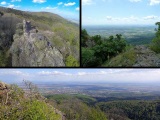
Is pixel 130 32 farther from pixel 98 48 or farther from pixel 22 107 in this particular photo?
pixel 22 107

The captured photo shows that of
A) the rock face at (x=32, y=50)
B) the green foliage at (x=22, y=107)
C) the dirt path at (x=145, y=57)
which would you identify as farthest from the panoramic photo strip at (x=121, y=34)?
the green foliage at (x=22, y=107)

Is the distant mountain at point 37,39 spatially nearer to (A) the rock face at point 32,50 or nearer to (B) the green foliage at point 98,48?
(A) the rock face at point 32,50

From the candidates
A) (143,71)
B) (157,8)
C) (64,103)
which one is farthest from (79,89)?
(157,8)

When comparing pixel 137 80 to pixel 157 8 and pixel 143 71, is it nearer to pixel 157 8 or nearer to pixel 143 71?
pixel 143 71

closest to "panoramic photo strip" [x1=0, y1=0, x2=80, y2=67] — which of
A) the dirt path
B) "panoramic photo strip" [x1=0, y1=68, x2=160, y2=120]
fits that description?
"panoramic photo strip" [x1=0, y1=68, x2=160, y2=120]

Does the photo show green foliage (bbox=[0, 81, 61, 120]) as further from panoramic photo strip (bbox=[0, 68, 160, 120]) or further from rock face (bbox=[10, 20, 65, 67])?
rock face (bbox=[10, 20, 65, 67])

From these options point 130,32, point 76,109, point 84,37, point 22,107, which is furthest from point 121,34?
point 22,107
